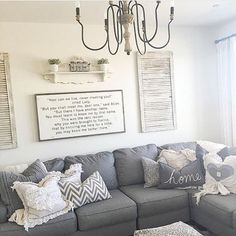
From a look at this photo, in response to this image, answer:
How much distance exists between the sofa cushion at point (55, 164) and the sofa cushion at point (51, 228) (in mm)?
→ 649

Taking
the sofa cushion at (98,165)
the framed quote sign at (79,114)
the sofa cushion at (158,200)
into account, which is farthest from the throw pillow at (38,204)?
the framed quote sign at (79,114)

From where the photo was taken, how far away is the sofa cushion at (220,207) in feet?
8.48

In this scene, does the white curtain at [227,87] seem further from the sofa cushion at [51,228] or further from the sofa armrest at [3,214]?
the sofa armrest at [3,214]

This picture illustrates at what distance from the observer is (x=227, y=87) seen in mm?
4008

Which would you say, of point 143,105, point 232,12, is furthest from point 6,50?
point 232,12

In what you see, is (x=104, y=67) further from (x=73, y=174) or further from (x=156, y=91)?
(x=73, y=174)

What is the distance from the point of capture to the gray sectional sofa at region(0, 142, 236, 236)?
2.65 m

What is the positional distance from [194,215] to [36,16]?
2.73 m

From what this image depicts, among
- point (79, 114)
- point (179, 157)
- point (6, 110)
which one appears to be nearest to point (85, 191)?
point (79, 114)

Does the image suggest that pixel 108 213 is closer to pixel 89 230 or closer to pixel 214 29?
pixel 89 230

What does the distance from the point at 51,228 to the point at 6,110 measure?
146 centimetres

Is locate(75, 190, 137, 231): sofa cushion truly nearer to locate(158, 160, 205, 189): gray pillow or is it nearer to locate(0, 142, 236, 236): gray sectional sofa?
locate(0, 142, 236, 236): gray sectional sofa

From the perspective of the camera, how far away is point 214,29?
4.18 metres

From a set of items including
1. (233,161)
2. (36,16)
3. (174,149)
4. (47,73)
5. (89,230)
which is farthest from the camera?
(174,149)
